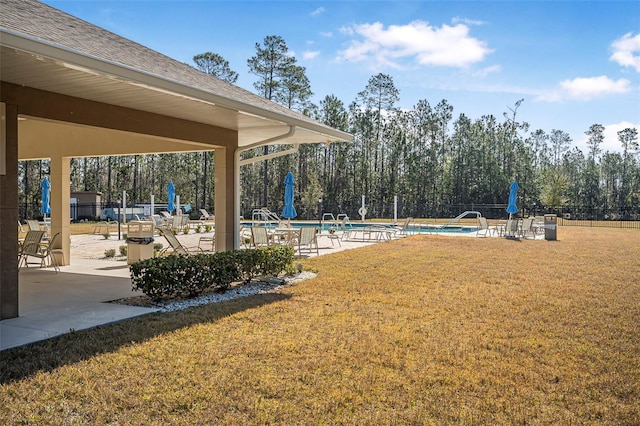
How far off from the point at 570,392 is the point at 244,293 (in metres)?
4.75

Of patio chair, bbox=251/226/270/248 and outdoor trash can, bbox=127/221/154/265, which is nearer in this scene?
outdoor trash can, bbox=127/221/154/265

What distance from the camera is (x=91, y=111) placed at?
6.53m

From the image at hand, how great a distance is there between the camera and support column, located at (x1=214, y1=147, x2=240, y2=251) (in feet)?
30.6

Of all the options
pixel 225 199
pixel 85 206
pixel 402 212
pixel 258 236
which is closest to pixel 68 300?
pixel 225 199

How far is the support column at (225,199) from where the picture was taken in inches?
368

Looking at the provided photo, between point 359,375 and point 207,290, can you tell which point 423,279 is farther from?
point 359,375

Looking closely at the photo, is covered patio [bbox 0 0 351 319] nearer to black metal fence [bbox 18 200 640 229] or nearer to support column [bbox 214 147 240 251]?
support column [bbox 214 147 240 251]

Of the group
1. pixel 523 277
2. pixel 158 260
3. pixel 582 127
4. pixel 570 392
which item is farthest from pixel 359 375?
pixel 582 127

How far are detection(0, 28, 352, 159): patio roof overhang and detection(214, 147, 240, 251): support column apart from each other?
1.30ft

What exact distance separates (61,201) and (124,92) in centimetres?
525

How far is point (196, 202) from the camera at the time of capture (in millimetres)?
43406

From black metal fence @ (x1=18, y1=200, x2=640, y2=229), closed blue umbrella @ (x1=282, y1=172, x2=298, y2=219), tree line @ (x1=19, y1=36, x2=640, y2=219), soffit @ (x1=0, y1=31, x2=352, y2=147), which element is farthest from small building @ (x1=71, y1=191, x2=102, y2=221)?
soffit @ (x1=0, y1=31, x2=352, y2=147)

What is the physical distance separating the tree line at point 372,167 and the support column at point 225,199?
26281 millimetres

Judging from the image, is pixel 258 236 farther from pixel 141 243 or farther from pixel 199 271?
pixel 199 271
